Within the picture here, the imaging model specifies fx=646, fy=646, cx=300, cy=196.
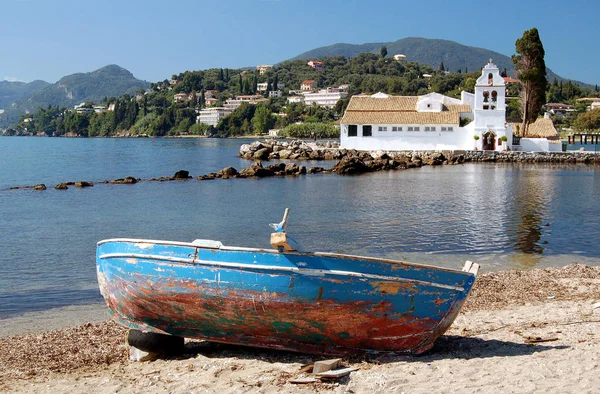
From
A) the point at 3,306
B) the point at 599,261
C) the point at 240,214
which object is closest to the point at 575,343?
the point at 599,261

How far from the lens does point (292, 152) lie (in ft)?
214

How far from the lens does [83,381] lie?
7727mm

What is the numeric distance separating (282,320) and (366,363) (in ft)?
3.74

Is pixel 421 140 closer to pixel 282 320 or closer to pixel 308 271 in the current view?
pixel 282 320

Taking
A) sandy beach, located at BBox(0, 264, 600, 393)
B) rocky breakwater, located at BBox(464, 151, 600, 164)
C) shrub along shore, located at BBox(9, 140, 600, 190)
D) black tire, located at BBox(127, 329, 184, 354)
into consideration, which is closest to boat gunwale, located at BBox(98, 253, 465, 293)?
sandy beach, located at BBox(0, 264, 600, 393)

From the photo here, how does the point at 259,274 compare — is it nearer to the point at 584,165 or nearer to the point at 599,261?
the point at 599,261

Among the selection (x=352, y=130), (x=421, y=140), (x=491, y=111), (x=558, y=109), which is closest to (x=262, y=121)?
(x=558, y=109)

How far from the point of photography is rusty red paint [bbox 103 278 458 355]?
772 centimetres

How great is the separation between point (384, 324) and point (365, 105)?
192 feet

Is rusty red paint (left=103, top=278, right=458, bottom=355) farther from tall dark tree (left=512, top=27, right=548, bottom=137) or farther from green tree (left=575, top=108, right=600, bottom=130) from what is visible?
green tree (left=575, top=108, right=600, bottom=130)

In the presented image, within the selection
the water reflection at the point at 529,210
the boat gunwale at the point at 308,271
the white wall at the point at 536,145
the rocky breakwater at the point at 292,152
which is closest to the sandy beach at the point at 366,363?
the boat gunwale at the point at 308,271

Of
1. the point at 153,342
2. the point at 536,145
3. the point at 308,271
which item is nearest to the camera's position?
the point at 308,271

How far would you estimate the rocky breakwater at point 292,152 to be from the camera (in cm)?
6350

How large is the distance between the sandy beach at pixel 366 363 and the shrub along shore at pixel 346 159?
3073cm
